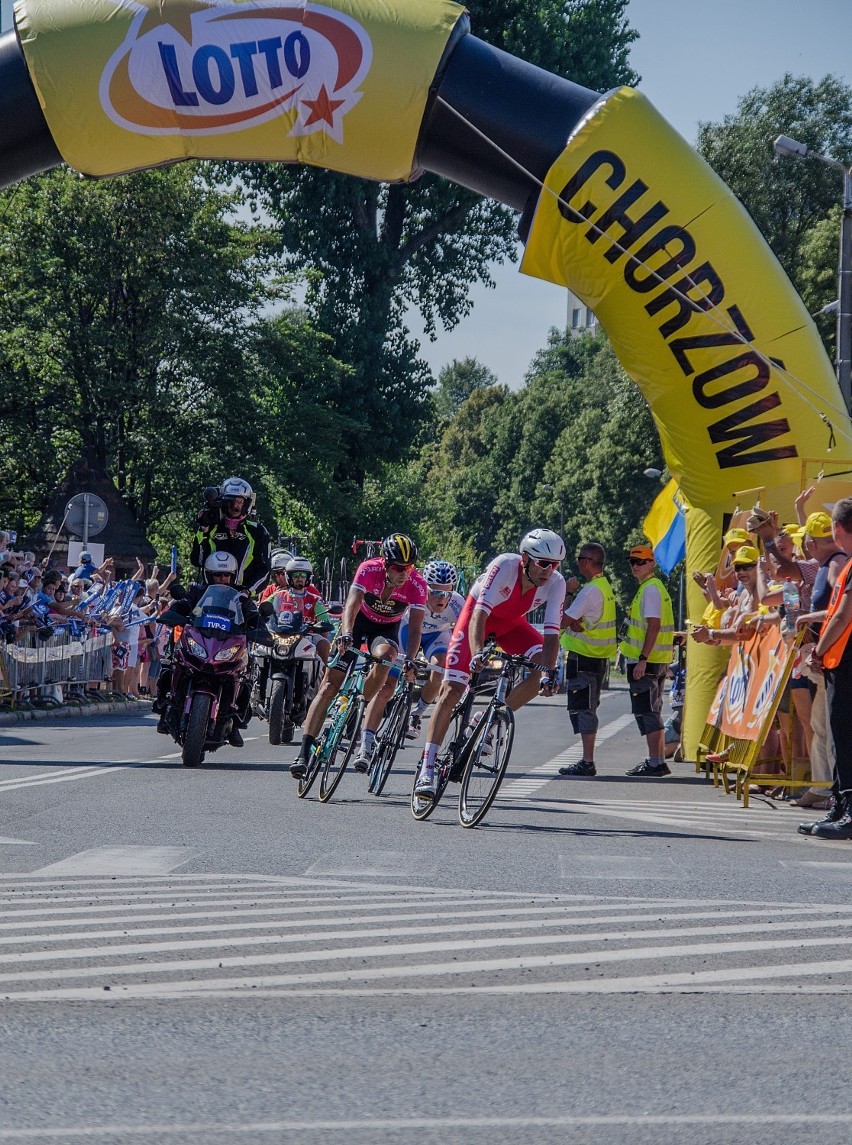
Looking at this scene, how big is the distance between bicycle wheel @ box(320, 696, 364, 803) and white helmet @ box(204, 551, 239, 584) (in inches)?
121

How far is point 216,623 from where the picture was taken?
15070mm

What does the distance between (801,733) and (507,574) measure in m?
3.08

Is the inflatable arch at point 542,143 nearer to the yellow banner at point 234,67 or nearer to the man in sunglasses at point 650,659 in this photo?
the yellow banner at point 234,67

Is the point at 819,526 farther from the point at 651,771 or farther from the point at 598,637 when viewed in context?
the point at 651,771

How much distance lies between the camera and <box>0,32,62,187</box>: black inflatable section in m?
16.2

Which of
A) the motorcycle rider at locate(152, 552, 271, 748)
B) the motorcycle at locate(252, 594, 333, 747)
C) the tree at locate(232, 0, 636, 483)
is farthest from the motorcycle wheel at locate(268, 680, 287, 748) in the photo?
the tree at locate(232, 0, 636, 483)

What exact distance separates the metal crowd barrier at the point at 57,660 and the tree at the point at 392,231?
1997cm

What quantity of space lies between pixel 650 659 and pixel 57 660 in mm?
11011

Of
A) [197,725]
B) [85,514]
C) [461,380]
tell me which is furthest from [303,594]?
[461,380]

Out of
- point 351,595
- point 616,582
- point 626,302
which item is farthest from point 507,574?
point 616,582

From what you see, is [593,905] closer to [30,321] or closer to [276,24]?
[276,24]

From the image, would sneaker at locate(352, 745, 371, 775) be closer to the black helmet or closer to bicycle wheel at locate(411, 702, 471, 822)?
bicycle wheel at locate(411, 702, 471, 822)

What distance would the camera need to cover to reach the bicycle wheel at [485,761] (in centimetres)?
→ 1089

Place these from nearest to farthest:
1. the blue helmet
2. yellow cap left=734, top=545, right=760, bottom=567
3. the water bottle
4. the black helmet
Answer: the water bottle, the black helmet, the blue helmet, yellow cap left=734, top=545, right=760, bottom=567
